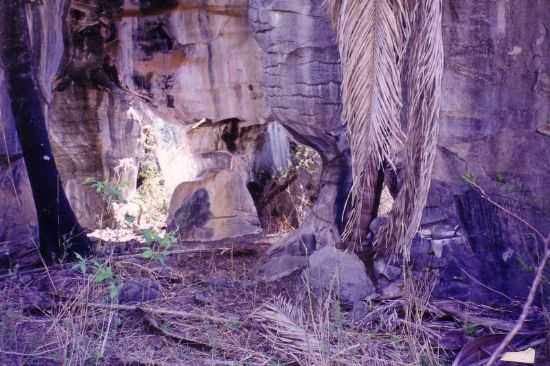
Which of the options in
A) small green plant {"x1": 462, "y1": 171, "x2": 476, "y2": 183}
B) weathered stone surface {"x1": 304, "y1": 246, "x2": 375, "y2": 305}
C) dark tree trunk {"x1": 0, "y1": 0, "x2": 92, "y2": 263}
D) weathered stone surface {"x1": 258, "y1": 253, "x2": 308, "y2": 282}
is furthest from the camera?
dark tree trunk {"x1": 0, "y1": 0, "x2": 92, "y2": 263}

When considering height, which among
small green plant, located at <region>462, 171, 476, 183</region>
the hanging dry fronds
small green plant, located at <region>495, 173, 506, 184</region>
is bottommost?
small green plant, located at <region>495, 173, 506, 184</region>

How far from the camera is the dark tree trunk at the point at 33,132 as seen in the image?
6.23 meters

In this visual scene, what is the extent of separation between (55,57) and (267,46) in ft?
7.55

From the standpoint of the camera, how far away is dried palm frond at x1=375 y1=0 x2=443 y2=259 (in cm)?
431

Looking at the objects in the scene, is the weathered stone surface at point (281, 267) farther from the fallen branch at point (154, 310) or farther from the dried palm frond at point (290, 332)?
the fallen branch at point (154, 310)

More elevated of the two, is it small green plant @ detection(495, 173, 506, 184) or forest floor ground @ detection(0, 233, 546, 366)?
small green plant @ detection(495, 173, 506, 184)

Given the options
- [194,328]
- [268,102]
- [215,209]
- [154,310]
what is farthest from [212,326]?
[215,209]

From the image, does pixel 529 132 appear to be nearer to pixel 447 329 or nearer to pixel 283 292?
pixel 447 329

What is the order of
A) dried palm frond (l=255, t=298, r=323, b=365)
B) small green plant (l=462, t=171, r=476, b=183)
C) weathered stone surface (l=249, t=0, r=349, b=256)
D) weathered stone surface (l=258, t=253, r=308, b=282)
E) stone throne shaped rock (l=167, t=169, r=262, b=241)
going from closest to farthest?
1. dried palm frond (l=255, t=298, r=323, b=365)
2. small green plant (l=462, t=171, r=476, b=183)
3. weathered stone surface (l=258, t=253, r=308, b=282)
4. weathered stone surface (l=249, t=0, r=349, b=256)
5. stone throne shaped rock (l=167, t=169, r=262, b=241)

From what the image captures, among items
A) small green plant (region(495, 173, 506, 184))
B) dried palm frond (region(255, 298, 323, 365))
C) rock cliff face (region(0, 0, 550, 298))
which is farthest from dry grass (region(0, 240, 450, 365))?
small green plant (region(495, 173, 506, 184))

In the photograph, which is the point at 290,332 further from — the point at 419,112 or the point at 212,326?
the point at 419,112

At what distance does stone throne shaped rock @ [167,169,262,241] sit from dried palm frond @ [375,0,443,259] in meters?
5.60

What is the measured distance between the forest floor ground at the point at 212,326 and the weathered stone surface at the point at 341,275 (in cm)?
12

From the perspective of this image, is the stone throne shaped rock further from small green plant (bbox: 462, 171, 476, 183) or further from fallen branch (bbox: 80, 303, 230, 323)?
small green plant (bbox: 462, 171, 476, 183)
